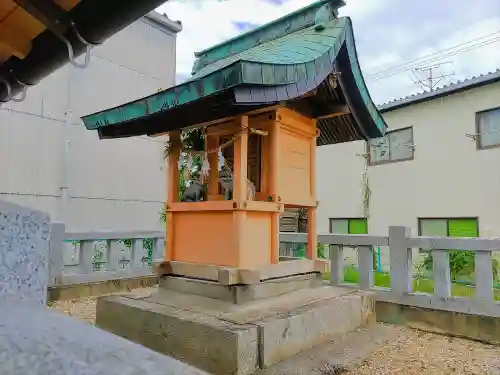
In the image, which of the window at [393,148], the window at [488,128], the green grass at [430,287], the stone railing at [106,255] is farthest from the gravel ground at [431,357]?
the window at [393,148]

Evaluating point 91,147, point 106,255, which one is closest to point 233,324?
point 106,255

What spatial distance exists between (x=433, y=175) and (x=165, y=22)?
8.30 m

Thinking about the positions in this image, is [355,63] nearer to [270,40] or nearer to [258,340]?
[270,40]

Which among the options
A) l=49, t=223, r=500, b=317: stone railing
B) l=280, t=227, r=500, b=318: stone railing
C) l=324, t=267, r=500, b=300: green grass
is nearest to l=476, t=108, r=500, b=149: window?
l=324, t=267, r=500, b=300: green grass

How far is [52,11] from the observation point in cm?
182

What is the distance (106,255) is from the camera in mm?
6387

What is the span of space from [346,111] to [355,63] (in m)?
0.50

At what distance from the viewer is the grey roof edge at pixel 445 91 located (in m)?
9.02

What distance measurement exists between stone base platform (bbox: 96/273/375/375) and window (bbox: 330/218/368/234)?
8070mm

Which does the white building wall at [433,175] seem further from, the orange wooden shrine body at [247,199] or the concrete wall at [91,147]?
the orange wooden shrine body at [247,199]

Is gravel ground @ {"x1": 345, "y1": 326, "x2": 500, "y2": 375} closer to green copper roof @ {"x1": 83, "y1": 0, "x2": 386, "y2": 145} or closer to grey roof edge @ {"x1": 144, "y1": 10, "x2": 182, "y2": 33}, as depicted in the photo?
green copper roof @ {"x1": 83, "y1": 0, "x2": 386, "y2": 145}

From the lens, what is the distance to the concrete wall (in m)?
8.00

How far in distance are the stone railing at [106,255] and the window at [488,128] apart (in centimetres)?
797

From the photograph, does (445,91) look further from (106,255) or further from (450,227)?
(106,255)
